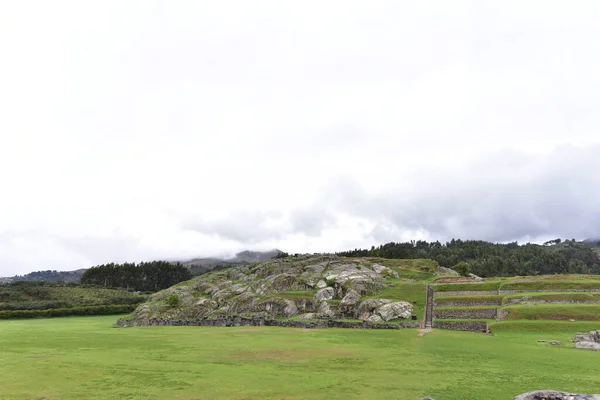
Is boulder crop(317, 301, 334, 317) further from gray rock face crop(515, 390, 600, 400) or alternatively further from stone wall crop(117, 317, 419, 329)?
gray rock face crop(515, 390, 600, 400)

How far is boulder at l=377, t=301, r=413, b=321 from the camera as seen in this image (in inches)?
2598

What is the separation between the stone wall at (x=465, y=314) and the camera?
203 ft

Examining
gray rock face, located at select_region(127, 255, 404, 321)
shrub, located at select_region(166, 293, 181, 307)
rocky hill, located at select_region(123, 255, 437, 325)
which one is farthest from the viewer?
shrub, located at select_region(166, 293, 181, 307)

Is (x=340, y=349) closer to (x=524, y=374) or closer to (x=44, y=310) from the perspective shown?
(x=524, y=374)

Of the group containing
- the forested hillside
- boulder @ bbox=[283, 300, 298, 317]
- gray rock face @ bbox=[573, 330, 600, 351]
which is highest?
gray rock face @ bbox=[573, 330, 600, 351]

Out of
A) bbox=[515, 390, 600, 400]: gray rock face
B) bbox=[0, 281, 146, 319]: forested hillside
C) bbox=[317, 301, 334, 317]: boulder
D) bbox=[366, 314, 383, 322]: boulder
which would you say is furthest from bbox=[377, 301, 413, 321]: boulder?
bbox=[0, 281, 146, 319]: forested hillside

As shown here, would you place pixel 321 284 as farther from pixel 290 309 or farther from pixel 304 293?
pixel 290 309

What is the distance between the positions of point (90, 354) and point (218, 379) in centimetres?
2020

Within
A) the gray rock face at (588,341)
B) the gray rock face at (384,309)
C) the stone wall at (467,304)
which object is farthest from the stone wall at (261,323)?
the gray rock face at (588,341)

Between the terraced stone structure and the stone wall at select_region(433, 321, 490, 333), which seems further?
the terraced stone structure

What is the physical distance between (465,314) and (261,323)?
38283 mm

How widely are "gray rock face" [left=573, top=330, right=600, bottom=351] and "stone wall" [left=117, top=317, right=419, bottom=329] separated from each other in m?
23.1

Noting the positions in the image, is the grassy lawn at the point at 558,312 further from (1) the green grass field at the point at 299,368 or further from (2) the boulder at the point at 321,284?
(2) the boulder at the point at 321,284

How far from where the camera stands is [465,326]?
56.9 m
